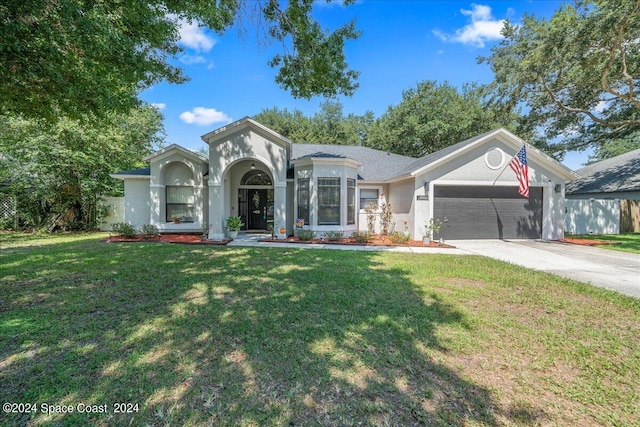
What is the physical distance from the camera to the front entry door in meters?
15.0

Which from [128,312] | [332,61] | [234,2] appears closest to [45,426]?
[128,312]

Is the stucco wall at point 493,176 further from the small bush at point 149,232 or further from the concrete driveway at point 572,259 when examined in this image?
the small bush at point 149,232

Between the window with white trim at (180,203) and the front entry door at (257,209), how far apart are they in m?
2.87

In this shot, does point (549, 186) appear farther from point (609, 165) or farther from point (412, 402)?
point (609, 165)

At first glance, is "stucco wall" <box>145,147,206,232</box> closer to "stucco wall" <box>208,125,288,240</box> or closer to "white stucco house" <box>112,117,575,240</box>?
"white stucco house" <box>112,117,575,240</box>

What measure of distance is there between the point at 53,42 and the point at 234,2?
486 centimetres

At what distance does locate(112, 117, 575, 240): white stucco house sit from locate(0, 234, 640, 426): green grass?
6395mm

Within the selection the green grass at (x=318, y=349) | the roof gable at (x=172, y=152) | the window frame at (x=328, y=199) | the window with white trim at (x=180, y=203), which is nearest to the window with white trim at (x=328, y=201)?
the window frame at (x=328, y=199)

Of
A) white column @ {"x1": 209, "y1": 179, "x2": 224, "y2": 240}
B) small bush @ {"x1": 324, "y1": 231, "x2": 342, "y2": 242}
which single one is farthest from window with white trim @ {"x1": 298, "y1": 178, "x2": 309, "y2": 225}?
white column @ {"x1": 209, "y1": 179, "x2": 224, "y2": 240}

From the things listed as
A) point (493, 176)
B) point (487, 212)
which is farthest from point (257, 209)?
point (493, 176)

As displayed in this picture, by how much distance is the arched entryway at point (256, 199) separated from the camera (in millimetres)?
14703

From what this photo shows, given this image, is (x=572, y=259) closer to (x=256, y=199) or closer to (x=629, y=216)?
(x=256, y=199)

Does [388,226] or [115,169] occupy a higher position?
[115,169]

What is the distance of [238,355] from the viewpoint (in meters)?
3.21
